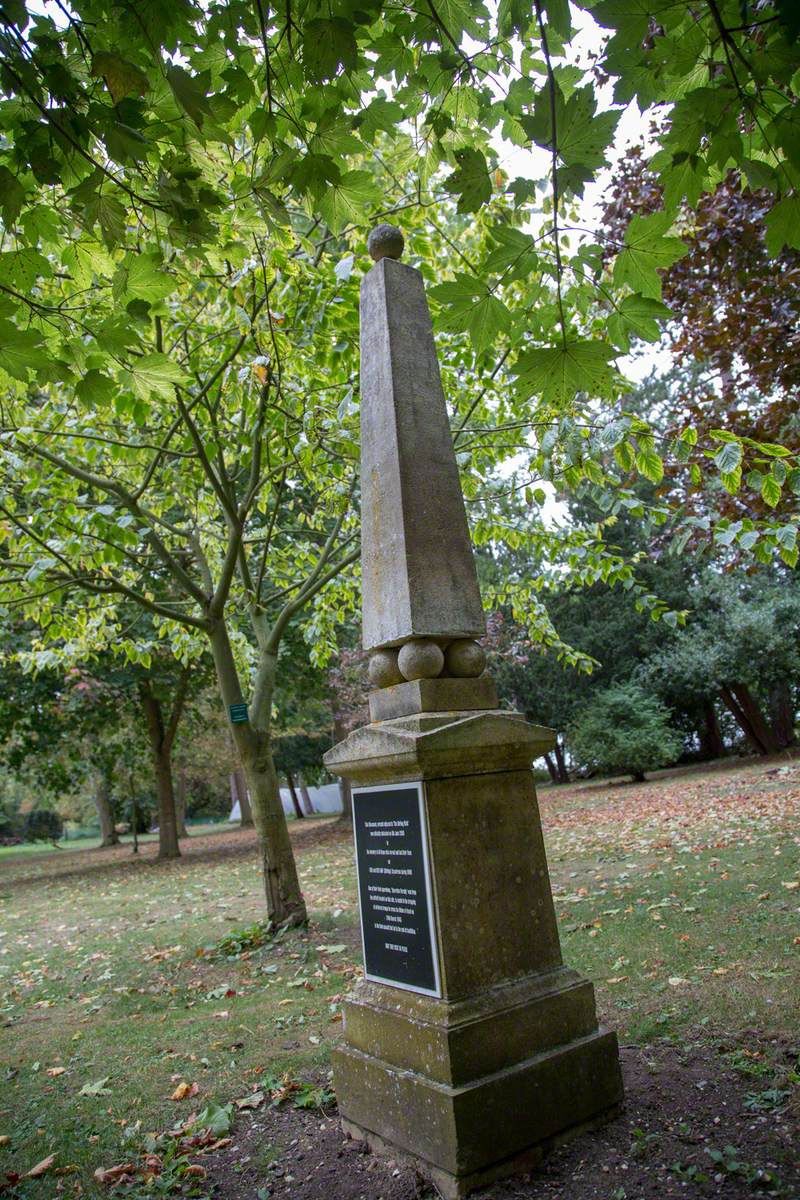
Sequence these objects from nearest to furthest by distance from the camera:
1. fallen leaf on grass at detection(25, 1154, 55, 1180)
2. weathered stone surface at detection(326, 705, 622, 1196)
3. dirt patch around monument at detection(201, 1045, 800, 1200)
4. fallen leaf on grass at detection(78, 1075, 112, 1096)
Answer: dirt patch around monument at detection(201, 1045, 800, 1200) → weathered stone surface at detection(326, 705, 622, 1196) → fallen leaf on grass at detection(25, 1154, 55, 1180) → fallen leaf on grass at detection(78, 1075, 112, 1096)

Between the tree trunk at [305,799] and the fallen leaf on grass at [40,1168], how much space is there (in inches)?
1340

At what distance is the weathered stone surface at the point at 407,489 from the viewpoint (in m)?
3.91

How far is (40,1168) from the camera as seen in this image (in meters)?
3.80

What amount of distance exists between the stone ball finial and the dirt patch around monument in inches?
174

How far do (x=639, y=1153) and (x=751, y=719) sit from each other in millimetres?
20963

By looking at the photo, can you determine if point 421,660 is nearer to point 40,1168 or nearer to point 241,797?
point 40,1168

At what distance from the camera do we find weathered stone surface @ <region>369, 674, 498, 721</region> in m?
3.76

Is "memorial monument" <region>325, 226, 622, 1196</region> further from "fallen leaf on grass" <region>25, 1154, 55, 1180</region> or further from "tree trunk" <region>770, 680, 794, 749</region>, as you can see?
"tree trunk" <region>770, 680, 794, 749</region>

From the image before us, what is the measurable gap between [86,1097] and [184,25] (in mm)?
5384

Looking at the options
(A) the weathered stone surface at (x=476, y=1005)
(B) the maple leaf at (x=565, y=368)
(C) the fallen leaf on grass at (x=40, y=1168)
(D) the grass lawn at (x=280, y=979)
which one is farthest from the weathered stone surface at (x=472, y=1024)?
(B) the maple leaf at (x=565, y=368)

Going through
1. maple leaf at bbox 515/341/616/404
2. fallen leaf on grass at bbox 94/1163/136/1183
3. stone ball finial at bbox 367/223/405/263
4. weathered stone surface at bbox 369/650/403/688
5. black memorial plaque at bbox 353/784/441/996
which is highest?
stone ball finial at bbox 367/223/405/263

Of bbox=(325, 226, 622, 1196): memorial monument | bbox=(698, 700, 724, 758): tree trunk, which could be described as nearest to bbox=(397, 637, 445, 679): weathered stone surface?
bbox=(325, 226, 622, 1196): memorial monument

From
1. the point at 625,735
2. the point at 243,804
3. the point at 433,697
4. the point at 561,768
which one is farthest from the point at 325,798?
the point at 433,697

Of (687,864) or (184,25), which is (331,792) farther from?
(184,25)
